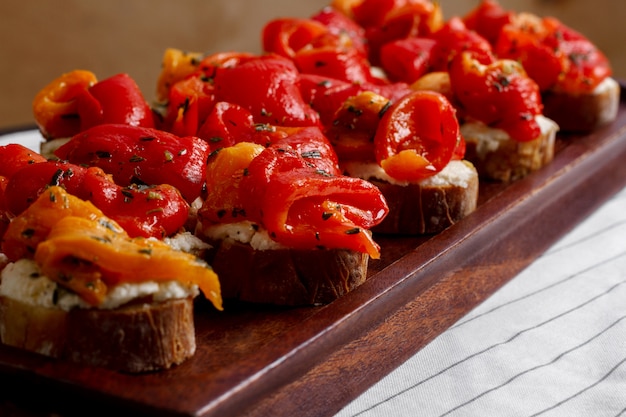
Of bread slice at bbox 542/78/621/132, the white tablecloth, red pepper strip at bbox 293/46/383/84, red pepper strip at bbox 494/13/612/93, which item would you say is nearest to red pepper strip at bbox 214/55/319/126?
red pepper strip at bbox 293/46/383/84

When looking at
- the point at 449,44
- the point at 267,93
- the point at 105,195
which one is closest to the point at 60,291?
the point at 105,195

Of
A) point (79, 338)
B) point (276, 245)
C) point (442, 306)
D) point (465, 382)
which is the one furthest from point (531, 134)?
point (79, 338)

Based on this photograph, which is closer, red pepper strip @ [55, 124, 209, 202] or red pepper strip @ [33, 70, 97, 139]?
red pepper strip @ [55, 124, 209, 202]

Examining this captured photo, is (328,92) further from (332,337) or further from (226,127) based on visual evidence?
(332,337)

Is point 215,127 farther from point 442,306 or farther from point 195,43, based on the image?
point 195,43

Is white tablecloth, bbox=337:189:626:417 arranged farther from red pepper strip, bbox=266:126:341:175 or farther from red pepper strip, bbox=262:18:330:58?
red pepper strip, bbox=262:18:330:58

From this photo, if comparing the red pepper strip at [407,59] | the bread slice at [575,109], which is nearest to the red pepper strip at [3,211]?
the red pepper strip at [407,59]
